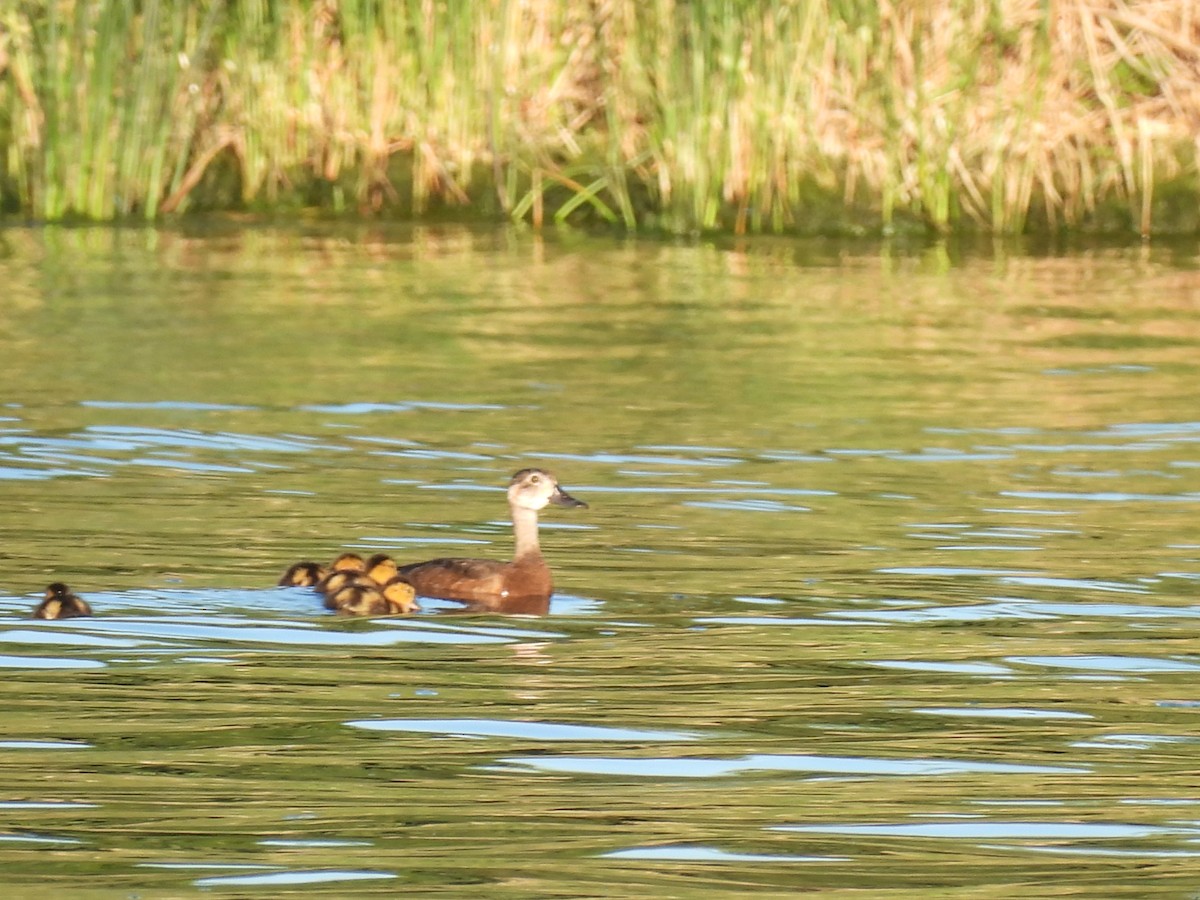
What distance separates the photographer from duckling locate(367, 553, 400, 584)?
703 cm

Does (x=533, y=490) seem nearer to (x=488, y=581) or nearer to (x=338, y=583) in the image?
(x=488, y=581)

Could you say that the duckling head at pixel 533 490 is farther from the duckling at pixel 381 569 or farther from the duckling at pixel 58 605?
the duckling at pixel 58 605

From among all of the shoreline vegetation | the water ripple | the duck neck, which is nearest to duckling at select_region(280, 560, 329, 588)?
the duck neck

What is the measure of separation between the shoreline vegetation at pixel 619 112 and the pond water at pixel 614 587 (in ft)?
6.43

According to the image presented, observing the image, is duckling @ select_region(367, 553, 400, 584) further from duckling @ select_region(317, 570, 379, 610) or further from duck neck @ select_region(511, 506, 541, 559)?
duck neck @ select_region(511, 506, 541, 559)

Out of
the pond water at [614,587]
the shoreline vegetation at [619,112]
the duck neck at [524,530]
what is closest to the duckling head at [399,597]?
the pond water at [614,587]

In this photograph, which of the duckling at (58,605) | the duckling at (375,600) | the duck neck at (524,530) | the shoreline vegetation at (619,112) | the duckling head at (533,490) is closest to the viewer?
the duckling at (58,605)

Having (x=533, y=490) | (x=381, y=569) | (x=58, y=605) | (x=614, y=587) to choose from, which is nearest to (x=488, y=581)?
(x=381, y=569)

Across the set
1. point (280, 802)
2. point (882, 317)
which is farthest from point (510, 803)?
point (882, 317)

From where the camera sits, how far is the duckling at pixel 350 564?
23.2ft

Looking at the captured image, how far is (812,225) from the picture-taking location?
57.3ft

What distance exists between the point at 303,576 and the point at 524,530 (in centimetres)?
89

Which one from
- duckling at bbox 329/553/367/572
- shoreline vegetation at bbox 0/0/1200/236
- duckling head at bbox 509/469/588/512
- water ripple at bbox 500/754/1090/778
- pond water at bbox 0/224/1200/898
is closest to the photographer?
pond water at bbox 0/224/1200/898

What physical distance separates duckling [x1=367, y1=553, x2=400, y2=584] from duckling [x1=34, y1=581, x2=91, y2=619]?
815 millimetres
